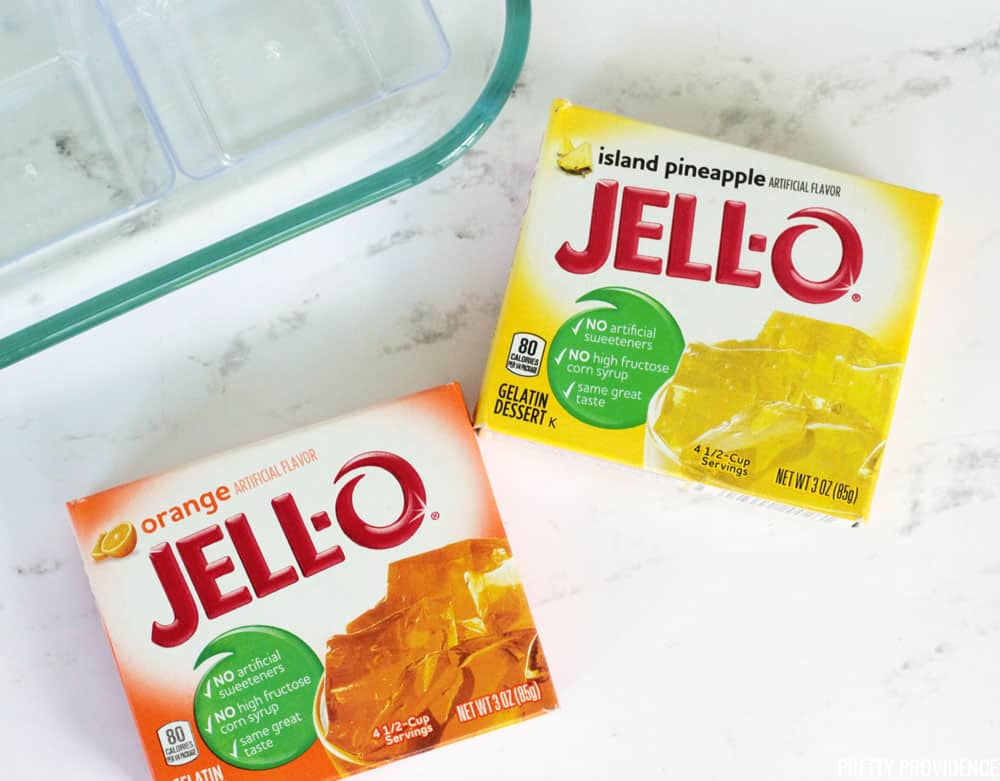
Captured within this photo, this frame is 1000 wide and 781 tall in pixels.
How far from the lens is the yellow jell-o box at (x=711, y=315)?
2.46ft

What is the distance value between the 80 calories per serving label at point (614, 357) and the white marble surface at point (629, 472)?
0.28 ft

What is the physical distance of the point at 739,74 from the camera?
87 cm

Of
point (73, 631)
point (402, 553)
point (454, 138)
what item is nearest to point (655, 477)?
point (402, 553)

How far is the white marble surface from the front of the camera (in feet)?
2.73

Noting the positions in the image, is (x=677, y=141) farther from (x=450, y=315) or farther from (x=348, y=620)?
(x=348, y=620)

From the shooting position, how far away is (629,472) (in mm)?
833

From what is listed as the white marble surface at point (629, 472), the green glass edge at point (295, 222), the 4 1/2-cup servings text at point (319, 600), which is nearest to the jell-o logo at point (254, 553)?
the 4 1/2-cup servings text at point (319, 600)

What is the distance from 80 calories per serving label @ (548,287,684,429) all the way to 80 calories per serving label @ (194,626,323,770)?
0.30 m

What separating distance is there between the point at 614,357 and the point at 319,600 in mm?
313

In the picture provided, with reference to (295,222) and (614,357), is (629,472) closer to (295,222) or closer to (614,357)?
(614,357)

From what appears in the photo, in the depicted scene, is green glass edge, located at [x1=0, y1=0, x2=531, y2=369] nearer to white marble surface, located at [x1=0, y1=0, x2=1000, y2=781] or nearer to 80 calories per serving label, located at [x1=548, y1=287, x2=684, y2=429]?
white marble surface, located at [x1=0, y1=0, x2=1000, y2=781]

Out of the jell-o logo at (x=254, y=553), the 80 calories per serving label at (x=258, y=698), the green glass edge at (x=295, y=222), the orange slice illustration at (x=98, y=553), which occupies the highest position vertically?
the green glass edge at (x=295, y=222)

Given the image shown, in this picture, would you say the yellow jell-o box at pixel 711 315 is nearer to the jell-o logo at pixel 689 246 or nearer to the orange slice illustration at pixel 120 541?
the jell-o logo at pixel 689 246

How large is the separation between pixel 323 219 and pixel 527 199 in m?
0.19
